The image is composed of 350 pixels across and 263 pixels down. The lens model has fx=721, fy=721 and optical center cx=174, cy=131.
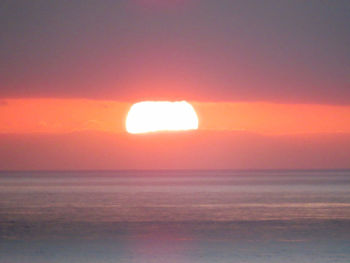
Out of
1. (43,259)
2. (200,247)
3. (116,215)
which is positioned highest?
(116,215)

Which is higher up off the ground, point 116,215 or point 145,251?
point 116,215

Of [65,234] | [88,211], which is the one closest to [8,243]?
[65,234]

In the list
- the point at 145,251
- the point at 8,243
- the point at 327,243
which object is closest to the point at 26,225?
the point at 8,243

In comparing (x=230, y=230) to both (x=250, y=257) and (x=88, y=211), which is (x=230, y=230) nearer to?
(x=250, y=257)

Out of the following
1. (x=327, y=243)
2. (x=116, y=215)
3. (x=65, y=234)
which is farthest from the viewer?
(x=116, y=215)

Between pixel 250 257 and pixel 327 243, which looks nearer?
pixel 250 257

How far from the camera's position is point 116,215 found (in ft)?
144

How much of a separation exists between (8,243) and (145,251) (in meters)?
6.45

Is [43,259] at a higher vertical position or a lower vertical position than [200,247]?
lower

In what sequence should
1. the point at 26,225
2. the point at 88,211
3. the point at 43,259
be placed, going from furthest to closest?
the point at 88,211 < the point at 26,225 < the point at 43,259

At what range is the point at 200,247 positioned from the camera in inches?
1069

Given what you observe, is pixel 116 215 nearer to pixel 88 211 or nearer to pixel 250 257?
pixel 88 211

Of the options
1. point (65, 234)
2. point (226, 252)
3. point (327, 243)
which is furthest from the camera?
point (65, 234)

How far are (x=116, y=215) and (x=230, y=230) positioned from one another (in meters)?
11.5
